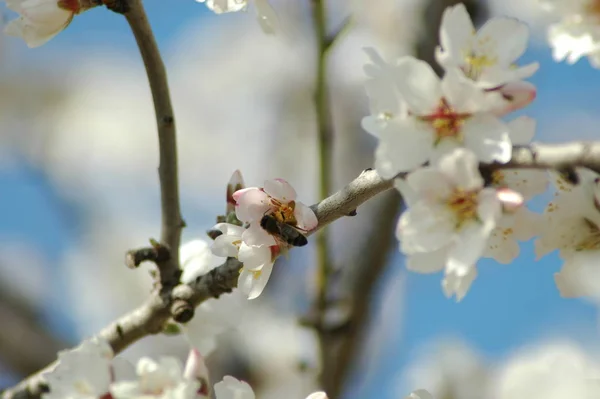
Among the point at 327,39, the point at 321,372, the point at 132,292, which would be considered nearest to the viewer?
the point at 327,39

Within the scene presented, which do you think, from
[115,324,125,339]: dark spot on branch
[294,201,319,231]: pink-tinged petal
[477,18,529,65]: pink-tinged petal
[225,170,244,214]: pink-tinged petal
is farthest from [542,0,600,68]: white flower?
[115,324,125,339]: dark spot on branch

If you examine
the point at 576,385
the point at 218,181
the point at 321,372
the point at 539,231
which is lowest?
the point at 218,181

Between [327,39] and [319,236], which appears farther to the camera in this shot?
[319,236]

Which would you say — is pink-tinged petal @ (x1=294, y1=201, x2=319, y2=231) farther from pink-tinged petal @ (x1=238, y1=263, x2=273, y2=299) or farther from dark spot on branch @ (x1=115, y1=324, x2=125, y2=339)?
dark spot on branch @ (x1=115, y1=324, x2=125, y2=339)

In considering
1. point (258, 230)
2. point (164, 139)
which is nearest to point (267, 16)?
point (164, 139)

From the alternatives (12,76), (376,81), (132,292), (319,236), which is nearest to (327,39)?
(319,236)

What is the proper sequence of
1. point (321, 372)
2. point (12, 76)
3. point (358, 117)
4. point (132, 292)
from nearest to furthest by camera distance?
point (321, 372) < point (358, 117) < point (132, 292) < point (12, 76)

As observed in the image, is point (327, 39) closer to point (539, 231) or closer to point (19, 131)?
point (539, 231)
